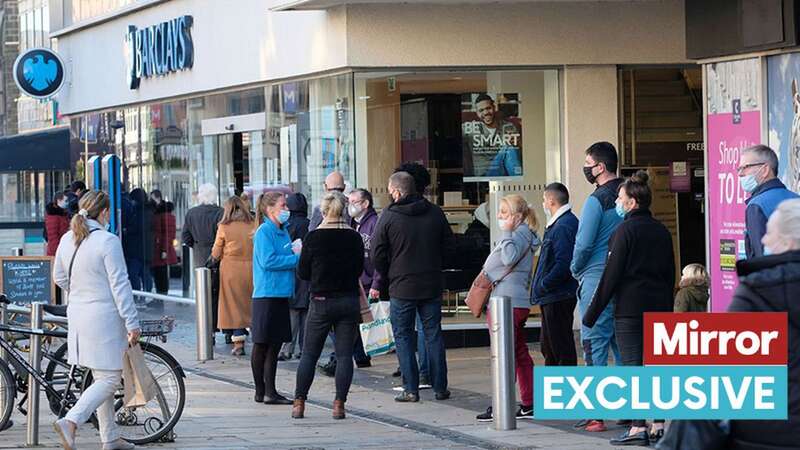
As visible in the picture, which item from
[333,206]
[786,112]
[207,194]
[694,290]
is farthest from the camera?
[207,194]

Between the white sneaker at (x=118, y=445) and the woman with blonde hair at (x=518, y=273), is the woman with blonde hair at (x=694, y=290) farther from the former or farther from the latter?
the white sneaker at (x=118, y=445)

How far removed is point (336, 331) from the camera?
39.1 ft

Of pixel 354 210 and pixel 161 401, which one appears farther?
pixel 354 210

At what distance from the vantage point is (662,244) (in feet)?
33.7

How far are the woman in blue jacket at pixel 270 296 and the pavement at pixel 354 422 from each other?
24 centimetres

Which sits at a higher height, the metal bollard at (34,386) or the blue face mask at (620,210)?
the blue face mask at (620,210)

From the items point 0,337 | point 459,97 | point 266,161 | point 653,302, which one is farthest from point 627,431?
point 266,161

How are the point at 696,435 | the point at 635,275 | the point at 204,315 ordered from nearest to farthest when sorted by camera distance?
the point at 696,435, the point at 635,275, the point at 204,315

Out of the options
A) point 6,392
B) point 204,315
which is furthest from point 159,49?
point 6,392

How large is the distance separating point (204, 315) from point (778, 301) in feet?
37.2

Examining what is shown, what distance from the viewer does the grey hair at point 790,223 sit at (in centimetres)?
547

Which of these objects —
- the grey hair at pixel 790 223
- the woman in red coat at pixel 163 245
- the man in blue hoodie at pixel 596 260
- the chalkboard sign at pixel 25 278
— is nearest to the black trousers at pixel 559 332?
the man in blue hoodie at pixel 596 260

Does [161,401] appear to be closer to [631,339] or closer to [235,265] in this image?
[631,339]

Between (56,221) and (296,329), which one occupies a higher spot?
(56,221)
